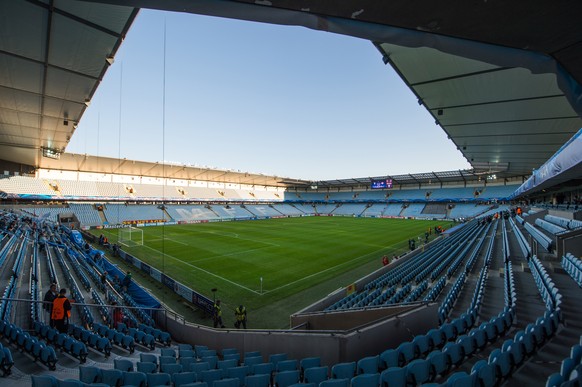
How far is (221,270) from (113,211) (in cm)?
3808

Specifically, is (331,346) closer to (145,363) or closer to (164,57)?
(145,363)

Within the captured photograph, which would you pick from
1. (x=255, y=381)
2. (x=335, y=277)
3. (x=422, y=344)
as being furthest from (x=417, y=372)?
(x=335, y=277)

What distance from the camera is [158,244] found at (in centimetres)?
2875

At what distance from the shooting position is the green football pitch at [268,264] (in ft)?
45.4

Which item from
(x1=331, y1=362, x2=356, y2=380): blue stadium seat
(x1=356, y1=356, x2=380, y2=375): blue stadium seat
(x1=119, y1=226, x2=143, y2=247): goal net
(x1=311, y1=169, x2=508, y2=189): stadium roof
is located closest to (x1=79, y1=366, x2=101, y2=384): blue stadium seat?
(x1=331, y1=362, x2=356, y2=380): blue stadium seat

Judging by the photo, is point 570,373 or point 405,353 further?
point 405,353

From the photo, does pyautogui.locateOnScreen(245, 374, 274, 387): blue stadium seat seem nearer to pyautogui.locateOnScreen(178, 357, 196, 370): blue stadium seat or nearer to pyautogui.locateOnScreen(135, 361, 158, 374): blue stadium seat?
pyautogui.locateOnScreen(178, 357, 196, 370): blue stadium seat

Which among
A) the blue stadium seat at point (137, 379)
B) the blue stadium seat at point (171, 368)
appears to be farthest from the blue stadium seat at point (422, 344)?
the blue stadium seat at point (137, 379)

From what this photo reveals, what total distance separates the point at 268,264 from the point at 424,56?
17.2 m

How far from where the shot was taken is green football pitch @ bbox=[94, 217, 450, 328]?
13.8m

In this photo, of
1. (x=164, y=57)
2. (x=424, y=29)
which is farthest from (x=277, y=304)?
(x=424, y=29)

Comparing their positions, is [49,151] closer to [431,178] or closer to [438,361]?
[438,361]

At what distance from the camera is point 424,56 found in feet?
19.8

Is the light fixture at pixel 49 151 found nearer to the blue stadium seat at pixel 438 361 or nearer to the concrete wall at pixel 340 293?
the concrete wall at pixel 340 293
